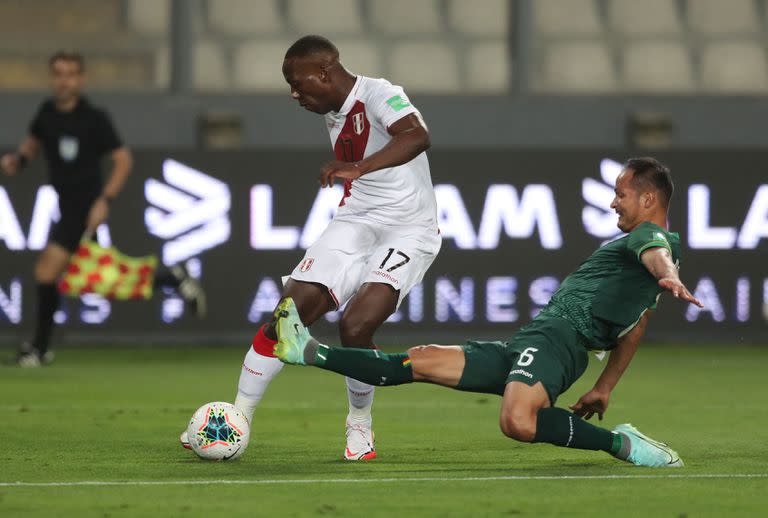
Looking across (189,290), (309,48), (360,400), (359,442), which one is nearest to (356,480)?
(359,442)

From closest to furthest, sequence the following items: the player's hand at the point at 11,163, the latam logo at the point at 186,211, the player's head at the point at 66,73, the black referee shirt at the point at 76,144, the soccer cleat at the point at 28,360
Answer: the player's head at the point at 66,73
the player's hand at the point at 11,163
the black referee shirt at the point at 76,144
the soccer cleat at the point at 28,360
the latam logo at the point at 186,211

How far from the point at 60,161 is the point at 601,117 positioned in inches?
213

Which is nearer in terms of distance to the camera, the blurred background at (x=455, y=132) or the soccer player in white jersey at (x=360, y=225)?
the soccer player in white jersey at (x=360, y=225)

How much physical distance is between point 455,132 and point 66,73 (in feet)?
14.5

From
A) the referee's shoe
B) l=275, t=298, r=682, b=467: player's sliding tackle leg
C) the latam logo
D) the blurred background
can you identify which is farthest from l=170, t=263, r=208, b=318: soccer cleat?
l=275, t=298, r=682, b=467: player's sliding tackle leg

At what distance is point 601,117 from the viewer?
14789mm

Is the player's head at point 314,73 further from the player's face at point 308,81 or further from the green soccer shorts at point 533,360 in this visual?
the green soccer shorts at point 533,360

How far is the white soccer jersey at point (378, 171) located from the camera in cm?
686

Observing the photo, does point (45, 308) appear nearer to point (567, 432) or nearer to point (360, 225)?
point (360, 225)

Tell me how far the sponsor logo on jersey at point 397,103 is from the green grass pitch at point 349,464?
1.46 metres

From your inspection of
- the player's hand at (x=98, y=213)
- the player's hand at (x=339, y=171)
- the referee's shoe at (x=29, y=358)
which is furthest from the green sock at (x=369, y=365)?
the referee's shoe at (x=29, y=358)

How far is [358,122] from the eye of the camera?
6898 millimetres

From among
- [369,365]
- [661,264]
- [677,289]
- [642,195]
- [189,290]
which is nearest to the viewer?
[677,289]

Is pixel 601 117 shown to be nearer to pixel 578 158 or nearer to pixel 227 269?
pixel 578 158
